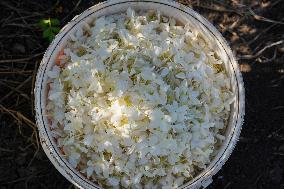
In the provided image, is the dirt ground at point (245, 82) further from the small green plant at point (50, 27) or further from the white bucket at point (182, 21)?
the white bucket at point (182, 21)

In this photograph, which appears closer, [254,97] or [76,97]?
[76,97]

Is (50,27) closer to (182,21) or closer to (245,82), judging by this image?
(182,21)

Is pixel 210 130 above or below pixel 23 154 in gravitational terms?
above

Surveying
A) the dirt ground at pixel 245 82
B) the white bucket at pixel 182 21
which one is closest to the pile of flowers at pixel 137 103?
the white bucket at pixel 182 21

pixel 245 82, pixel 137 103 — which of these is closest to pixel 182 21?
pixel 137 103

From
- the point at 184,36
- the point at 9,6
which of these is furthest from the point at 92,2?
the point at 184,36

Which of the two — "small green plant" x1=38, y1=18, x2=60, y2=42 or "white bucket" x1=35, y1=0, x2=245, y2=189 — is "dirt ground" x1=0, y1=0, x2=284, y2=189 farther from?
"white bucket" x1=35, y1=0, x2=245, y2=189

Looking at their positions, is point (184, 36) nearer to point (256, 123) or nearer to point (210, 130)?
point (210, 130)
